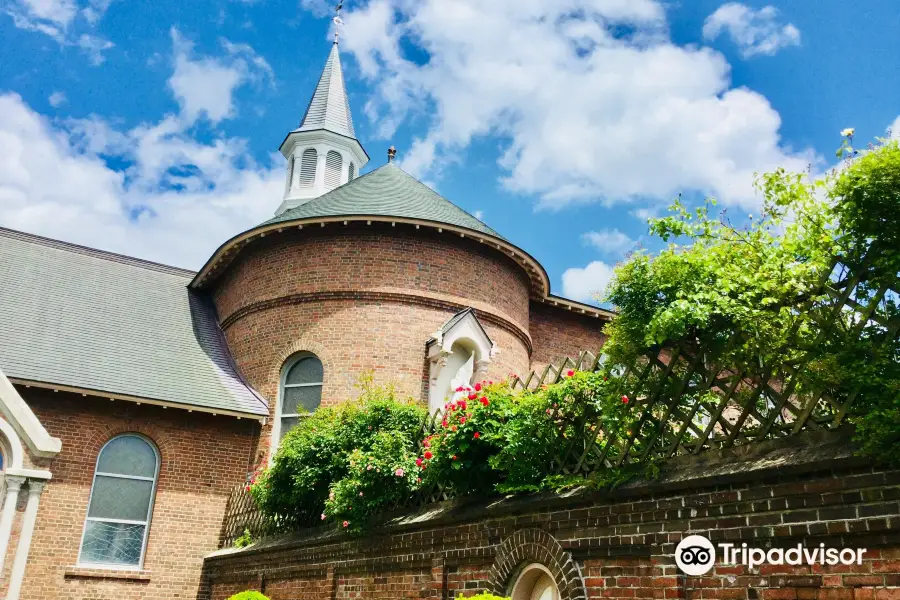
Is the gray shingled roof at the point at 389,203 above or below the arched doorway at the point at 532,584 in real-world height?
above

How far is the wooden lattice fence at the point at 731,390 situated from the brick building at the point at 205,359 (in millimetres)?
8878

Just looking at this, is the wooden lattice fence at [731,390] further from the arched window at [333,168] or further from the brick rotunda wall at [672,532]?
the arched window at [333,168]

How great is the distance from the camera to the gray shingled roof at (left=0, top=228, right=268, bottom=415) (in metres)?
16.2

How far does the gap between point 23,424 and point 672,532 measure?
40.8 feet

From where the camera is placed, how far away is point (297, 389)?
57.3 ft

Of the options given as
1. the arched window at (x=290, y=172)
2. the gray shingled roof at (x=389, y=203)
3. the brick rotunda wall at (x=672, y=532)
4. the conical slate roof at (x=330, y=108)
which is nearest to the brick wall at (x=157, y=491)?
the gray shingled roof at (x=389, y=203)

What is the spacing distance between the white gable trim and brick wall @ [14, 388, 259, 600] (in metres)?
1.08

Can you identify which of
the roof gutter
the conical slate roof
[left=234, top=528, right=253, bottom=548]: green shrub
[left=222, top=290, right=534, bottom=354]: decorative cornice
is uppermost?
the conical slate roof

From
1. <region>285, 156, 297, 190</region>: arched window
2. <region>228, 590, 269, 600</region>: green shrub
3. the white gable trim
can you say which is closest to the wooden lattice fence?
<region>228, 590, 269, 600</region>: green shrub

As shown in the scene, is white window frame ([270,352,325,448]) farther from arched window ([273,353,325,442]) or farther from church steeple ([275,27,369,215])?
church steeple ([275,27,369,215])

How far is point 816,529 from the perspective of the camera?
17.8 feet

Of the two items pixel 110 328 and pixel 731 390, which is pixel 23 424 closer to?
pixel 110 328

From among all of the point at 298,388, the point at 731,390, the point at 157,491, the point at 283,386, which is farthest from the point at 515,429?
the point at 157,491

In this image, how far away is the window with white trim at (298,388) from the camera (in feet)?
56.5
